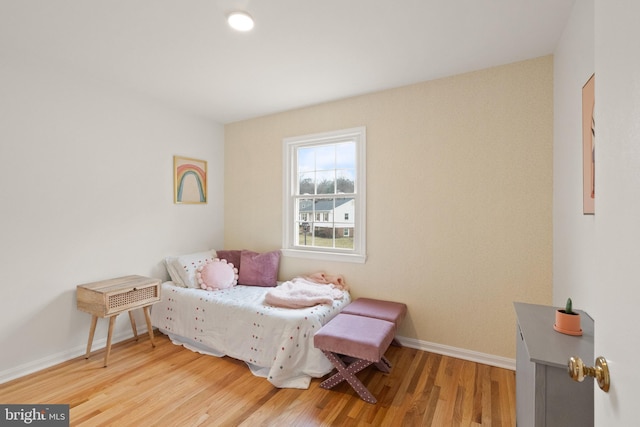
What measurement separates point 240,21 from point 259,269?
2.41 metres

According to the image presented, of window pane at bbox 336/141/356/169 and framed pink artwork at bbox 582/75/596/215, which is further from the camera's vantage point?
window pane at bbox 336/141/356/169

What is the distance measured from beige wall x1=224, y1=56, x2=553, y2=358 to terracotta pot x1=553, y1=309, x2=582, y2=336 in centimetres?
121

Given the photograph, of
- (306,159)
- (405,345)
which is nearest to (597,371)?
(405,345)

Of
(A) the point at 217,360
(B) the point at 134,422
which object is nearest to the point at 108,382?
(B) the point at 134,422

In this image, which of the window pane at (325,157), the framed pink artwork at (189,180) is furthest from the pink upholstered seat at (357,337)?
the framed pink artwork at (189,180)

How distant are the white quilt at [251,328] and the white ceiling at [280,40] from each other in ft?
6.80

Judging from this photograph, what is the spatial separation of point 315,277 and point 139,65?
2.55m

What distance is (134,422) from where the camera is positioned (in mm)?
1848

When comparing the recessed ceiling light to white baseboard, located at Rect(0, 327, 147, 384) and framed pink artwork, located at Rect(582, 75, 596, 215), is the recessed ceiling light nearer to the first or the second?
framed pink artwork, located at Rect(582, 75, 596, 215)

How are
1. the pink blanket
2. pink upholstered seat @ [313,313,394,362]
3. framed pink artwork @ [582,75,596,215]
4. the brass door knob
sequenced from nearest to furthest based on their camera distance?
the brass door knob → framed pink artwork @ [582,75,596,215] → pink upholstered seat @ [313,313,394,362] → the pink blanket

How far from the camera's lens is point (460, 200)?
102 inches

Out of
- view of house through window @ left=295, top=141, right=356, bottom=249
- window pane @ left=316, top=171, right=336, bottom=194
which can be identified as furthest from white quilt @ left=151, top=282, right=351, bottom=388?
window pane @ left=316, top=171, right=336, bottom=194

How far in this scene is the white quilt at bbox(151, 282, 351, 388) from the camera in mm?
2296

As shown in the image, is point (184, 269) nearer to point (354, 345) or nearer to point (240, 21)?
point (354, 345)
